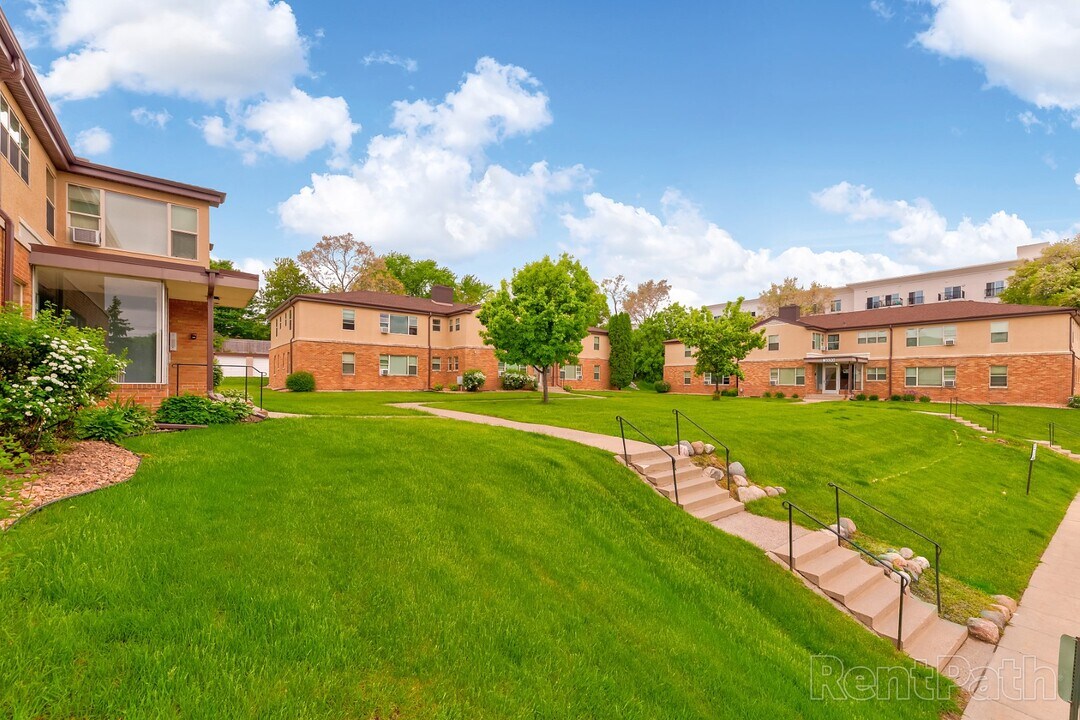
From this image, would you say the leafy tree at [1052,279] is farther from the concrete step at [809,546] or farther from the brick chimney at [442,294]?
the brick chimney at [442,294]

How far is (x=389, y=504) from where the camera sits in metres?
6.25

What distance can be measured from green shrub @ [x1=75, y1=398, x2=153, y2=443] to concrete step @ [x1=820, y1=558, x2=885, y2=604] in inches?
450

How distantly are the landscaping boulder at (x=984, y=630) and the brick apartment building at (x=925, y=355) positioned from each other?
34.7 metres

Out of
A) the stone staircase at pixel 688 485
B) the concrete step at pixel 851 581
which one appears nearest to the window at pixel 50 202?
the stone staircase at pixel 688 485

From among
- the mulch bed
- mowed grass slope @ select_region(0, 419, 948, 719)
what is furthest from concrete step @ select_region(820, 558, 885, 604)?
the mulch bed

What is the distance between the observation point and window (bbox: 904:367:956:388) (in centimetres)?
3450

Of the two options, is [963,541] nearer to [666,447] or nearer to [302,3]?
[666,447]

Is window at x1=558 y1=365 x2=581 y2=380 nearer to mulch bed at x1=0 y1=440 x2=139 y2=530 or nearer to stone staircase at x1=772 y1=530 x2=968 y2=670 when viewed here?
stone staircase at x1=772 y1=530 x2=968 y2=670

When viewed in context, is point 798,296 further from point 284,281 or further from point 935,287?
point 284,281

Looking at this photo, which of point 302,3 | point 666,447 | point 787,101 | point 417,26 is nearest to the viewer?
point 666,447

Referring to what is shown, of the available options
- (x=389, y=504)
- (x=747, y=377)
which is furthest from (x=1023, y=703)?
(x=747, y=377)

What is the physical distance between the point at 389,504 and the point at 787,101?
23.7 meters

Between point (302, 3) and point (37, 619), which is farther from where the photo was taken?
point (302, 3)

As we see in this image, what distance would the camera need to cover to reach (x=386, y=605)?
4184 millimetres
